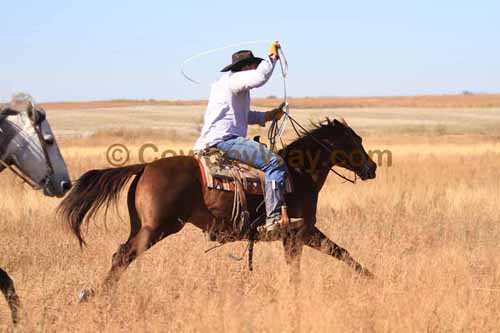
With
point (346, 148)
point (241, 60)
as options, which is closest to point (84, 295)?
point (241, 60)

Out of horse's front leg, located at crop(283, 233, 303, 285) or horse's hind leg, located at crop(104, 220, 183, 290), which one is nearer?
horse's hind leg, located at crop(104, 220, 183, 290)

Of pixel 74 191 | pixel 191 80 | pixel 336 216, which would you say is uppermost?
pixel 191 80

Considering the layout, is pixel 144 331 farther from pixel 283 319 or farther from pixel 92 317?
pixel 283 319

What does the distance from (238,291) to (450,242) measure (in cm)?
397

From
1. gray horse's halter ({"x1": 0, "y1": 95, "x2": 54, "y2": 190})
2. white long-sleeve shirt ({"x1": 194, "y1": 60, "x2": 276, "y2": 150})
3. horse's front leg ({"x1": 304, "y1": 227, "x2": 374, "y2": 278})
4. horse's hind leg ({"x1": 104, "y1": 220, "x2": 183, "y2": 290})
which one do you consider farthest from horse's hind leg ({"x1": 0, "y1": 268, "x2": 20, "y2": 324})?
horse's front leg ({"x1": 304, "y1": 227, "x2": 374, "y2": 278})

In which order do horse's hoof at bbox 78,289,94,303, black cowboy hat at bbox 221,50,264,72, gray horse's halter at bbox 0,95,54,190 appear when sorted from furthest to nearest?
black cowboy hat at bbox 221,50,264,72 → horse's hoof at bbox 78,289,94,303 → gray horse's halter at bbox 0,95,54,190

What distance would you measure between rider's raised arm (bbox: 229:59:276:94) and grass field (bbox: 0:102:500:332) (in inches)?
72.0

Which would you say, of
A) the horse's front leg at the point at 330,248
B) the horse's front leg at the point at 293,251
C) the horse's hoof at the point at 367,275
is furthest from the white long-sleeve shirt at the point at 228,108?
the horse's hoof at the point at 367,275

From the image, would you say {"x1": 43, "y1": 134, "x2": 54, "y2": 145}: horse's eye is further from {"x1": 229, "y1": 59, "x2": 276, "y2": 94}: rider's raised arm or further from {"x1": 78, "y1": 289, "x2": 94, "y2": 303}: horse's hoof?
{"x1": 229, "y1": 59, "x2": 276, "y2": 94}: rider's raised arm

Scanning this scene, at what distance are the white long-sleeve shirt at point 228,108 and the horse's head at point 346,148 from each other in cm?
136

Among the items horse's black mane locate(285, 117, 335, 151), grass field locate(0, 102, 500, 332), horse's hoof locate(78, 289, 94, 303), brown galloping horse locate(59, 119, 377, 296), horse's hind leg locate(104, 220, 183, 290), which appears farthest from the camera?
horse's black mane locate(285, 117, 335, 151)

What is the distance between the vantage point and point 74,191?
774 centimetres

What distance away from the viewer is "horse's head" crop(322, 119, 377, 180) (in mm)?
9141

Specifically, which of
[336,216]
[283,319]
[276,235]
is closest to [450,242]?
[336,216]
